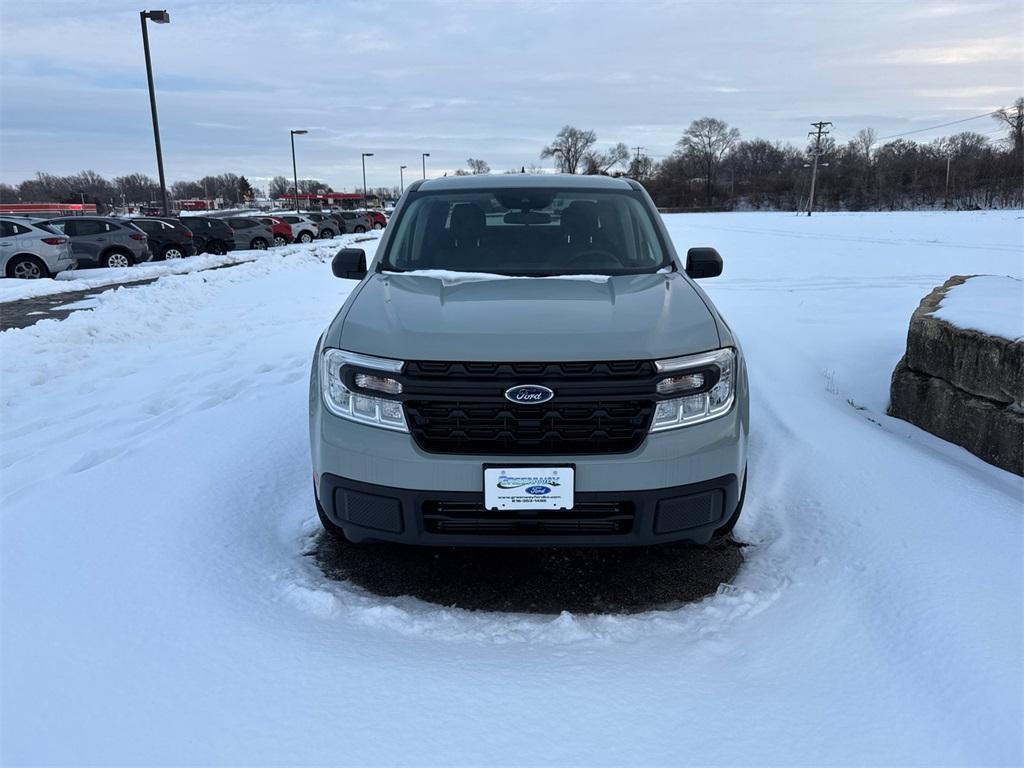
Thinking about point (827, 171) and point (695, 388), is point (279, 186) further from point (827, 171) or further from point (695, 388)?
point (695, 388)

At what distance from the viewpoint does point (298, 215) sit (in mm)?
36156

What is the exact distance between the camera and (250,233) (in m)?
31.3

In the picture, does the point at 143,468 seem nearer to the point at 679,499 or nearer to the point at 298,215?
the point at 679,499

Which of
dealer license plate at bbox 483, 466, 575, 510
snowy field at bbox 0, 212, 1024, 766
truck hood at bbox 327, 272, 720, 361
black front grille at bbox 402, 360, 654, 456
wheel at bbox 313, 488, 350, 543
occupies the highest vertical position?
truck hood at bbox 327, 272, 720, 361

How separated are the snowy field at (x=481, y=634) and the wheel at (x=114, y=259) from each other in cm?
1768

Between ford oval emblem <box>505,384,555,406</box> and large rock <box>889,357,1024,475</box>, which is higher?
ford oval emblem <box>505,384,555,406</box>

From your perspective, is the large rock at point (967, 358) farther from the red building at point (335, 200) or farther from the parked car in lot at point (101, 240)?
the red building at point (335, 200)

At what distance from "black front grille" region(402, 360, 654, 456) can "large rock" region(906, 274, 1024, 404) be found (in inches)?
100

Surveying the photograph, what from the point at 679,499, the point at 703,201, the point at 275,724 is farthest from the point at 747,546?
the point at 703,201

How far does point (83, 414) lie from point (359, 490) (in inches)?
151

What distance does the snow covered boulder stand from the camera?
396 centimetres

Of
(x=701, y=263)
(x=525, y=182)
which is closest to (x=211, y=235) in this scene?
(x=525, y=182)

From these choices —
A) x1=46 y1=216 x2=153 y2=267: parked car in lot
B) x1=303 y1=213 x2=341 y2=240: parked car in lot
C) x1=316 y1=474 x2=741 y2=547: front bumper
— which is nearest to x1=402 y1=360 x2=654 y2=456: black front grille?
x1=316 y1=474 x2=741 y2=547: front bumper

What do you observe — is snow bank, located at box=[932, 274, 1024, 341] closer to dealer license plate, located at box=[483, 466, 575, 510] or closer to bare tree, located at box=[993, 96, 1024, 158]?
dealer license plate, located at box=[483, 466, 575, 510]
